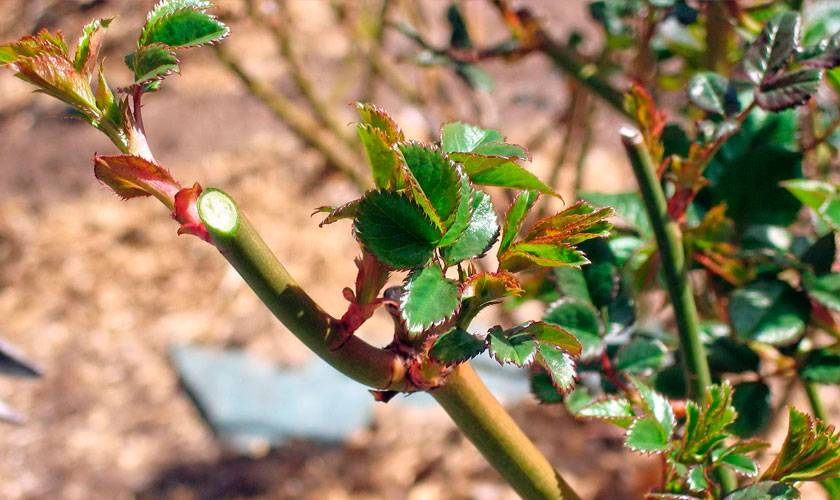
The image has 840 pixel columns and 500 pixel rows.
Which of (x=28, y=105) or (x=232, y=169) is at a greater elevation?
(x=28, y=105)

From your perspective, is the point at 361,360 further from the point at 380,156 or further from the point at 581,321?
the point at 581,321

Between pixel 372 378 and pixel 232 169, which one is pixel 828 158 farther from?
pixel 232 169

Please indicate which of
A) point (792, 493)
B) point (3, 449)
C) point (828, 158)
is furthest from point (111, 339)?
point (792, 493)

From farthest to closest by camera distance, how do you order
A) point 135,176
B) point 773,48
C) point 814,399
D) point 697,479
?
point 814,399 < point 773,48 < point 697,479 < point 135,176

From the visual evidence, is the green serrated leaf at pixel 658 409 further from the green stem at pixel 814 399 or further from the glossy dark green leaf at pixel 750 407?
the green stem at pixel 814 399

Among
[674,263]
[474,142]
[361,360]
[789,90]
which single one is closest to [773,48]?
[789,90]

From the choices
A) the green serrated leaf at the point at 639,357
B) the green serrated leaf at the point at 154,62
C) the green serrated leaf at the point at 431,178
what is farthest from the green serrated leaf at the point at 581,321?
the green serrated leaf at the point at 154,62

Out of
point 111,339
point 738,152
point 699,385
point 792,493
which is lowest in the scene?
point 792,493
